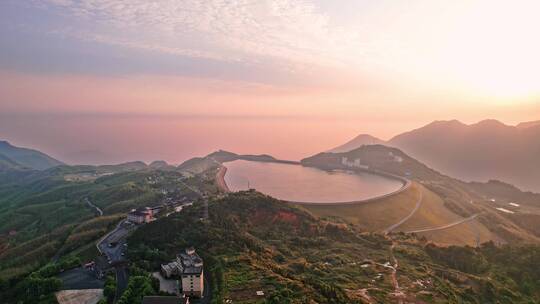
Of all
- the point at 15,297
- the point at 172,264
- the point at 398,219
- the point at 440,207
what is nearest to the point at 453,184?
the point at 440,207

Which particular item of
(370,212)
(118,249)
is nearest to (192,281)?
(118,249)

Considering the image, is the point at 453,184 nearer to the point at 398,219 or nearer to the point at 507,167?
the point at 398,219

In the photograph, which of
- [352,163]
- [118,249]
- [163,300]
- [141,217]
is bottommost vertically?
[118,249]

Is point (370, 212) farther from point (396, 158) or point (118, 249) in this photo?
point (396, 158)

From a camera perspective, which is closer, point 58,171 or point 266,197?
point 266,197

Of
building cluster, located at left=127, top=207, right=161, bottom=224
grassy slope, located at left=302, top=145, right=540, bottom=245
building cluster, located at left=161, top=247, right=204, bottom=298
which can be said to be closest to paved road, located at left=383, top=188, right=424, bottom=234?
grassy slope, located at left=302, top=145, right=540, bottom=245

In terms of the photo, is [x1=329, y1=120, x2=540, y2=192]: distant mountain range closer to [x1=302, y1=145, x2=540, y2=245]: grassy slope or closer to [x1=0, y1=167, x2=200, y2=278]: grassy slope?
[x1=302, y1=145, x2=540, y2=245]: grassy slope

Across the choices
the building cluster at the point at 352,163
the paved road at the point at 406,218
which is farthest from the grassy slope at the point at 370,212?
the building cluster at the point at 352,163
